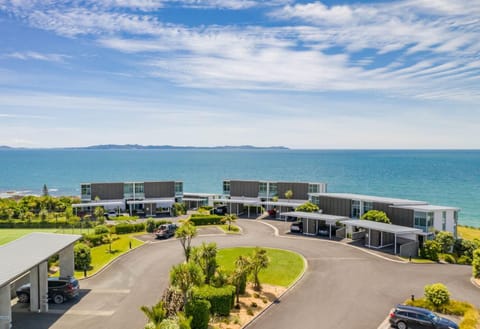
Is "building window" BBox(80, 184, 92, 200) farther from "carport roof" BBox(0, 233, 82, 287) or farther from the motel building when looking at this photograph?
"carport roof" BBox(0, 233, 82, 287)

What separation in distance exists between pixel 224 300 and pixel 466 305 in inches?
655

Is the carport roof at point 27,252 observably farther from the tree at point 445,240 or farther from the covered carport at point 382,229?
the tree at point 445,240

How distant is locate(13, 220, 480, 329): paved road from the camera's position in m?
25.0

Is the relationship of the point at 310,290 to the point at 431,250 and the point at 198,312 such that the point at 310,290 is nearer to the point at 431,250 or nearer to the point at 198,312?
the point at 198,312

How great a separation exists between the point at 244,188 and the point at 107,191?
78.9 ft

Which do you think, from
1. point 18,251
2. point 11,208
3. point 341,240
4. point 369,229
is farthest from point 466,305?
point 11,208

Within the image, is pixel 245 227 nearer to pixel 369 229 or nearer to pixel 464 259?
pixel 369 229

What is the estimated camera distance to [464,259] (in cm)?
3922

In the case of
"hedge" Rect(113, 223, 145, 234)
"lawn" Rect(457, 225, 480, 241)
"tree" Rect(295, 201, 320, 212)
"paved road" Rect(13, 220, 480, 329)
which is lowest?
"lawn" Rect(457, 225, 480, 241)

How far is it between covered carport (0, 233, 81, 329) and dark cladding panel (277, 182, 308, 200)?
41277mm

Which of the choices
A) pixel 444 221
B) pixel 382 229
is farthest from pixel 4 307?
pixel 444 221

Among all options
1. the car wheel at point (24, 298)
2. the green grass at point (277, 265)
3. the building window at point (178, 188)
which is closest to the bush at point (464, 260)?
the green grass at point (277, 265)

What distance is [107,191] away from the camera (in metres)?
67.2

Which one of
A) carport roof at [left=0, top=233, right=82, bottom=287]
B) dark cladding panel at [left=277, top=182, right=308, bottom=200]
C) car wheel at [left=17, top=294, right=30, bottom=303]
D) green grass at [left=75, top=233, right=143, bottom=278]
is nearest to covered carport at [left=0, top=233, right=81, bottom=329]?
carport roof at [left=0, top=233, right=82, bottom=287]
